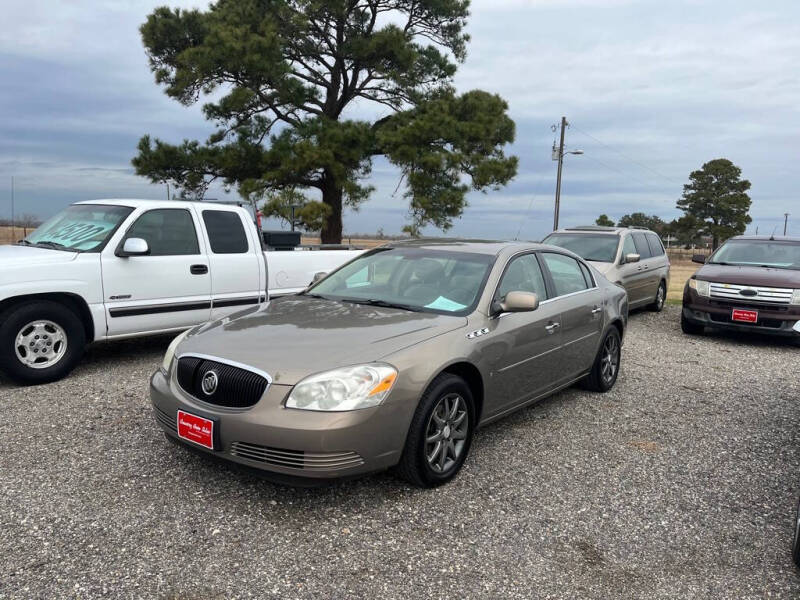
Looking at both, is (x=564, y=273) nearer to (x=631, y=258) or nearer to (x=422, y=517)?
(x=422, y=517)

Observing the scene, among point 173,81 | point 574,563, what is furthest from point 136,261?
point 173,81

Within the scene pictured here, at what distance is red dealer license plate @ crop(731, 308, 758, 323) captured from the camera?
8484mm

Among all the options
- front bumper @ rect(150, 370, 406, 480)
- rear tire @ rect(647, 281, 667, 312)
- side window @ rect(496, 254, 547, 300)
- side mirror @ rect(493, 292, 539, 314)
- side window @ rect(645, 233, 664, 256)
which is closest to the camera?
front bumper @ rect(150, 370, 406, 480)

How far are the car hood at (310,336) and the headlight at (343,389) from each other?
0.05m

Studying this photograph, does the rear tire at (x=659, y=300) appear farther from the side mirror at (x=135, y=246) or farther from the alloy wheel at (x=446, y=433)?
the side mirror at (x=135, y=246)

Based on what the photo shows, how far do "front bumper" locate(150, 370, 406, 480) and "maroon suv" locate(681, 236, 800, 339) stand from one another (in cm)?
686

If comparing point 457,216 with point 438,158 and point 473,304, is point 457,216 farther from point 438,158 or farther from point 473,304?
point 473,304

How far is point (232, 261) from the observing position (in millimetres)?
6820

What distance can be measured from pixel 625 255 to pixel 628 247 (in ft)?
1.27

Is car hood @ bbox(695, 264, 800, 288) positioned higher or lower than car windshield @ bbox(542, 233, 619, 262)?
lower

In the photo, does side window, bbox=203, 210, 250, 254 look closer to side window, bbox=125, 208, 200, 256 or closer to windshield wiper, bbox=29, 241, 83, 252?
side window, bbox=125, 208, 200, 256

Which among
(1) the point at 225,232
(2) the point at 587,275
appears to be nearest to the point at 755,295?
(2) the point at 587,275

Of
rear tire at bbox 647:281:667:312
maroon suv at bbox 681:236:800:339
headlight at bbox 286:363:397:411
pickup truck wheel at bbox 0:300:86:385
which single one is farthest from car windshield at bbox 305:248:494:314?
rear tire at bbox 647:281:667:312

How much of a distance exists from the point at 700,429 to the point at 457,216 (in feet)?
45.6
